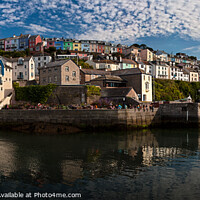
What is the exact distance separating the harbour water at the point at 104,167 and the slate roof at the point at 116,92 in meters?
17.5

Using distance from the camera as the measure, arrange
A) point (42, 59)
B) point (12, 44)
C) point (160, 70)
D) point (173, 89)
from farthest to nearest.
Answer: point (12, 44) → point (160, 70) → point (42, 59) → point (173, 89)

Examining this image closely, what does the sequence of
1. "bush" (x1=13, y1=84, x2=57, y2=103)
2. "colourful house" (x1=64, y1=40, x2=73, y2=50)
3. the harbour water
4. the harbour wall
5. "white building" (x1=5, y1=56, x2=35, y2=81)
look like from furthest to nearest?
"colourful house" (x1=64, y1=40, x2=73, y2=50) < "white building" (x1=5, y1=56, x2=35, y2=81) < "bush" (x1=13, y1=84, x2=57, y2=103) < the harbour wall < the harbour water

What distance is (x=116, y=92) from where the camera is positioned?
4406cm

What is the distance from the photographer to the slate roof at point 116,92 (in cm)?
4301

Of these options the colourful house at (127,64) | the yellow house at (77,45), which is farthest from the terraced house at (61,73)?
the yellow house at (77,45)

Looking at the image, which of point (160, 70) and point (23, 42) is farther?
point (23, 42)

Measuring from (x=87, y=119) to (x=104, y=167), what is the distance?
17.3 metres

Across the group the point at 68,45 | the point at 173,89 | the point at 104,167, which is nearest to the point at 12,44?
the point at 68,45

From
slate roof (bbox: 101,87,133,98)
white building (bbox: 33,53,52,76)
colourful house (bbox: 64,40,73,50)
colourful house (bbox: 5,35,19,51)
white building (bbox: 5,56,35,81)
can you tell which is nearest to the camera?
slate roof (bbox: 101,87,133,98)

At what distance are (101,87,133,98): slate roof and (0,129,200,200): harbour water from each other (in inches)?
690

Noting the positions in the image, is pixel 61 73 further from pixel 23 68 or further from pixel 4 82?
pixel 23 68

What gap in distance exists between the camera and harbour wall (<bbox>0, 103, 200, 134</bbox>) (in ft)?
108

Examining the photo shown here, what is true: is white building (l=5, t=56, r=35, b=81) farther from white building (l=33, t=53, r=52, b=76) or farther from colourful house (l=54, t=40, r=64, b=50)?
colourful house (l=54, t=40, r=64, b=50)

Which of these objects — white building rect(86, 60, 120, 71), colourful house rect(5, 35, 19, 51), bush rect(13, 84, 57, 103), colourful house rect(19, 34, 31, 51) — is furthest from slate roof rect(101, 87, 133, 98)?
colourful house rect(5, 35, 19, 51)
